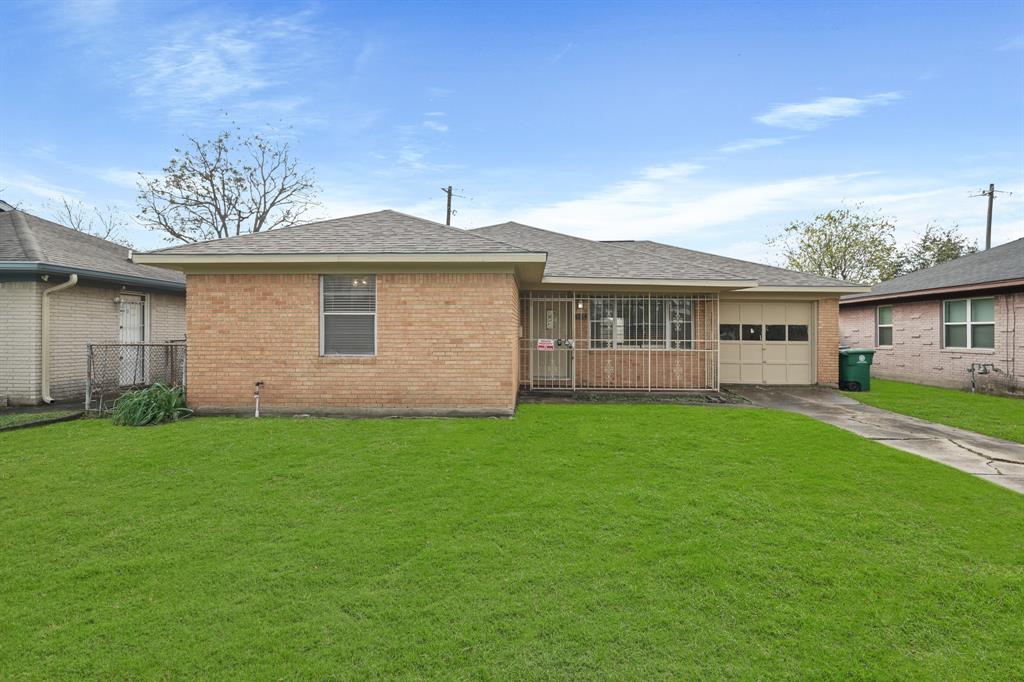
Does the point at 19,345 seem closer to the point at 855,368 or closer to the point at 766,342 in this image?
the point at 766,342

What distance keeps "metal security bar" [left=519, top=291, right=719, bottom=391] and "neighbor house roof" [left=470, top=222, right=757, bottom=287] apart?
76 centimetres

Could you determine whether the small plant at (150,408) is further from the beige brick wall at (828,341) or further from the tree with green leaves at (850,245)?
the tree with green leaves at (850,245)

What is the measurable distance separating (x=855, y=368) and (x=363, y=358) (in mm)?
12648

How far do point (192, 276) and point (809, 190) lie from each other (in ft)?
109

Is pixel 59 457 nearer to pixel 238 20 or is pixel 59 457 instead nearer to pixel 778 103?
pixel 238 20

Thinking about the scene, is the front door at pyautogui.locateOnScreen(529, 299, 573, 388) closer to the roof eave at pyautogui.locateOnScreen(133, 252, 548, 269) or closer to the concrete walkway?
the roof eave at pyautogui.locateOnScreen(133, 252, 548, 269)

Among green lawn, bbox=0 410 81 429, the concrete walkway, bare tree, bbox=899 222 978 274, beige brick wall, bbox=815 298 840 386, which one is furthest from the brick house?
bare tree, bbox=899 222 978 274

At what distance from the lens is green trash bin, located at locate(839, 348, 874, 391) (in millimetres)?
12914

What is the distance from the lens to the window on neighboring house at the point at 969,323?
43.1 feet

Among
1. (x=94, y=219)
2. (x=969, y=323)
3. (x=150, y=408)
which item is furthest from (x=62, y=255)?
(x=94, y=219)

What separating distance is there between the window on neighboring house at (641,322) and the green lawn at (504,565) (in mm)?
6179

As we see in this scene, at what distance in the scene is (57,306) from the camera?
10445mm

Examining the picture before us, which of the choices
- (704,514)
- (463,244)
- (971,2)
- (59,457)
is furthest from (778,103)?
(59,457)

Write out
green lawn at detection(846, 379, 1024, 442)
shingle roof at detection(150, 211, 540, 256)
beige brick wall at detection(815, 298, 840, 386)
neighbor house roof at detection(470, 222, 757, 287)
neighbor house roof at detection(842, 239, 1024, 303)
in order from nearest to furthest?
green lawn at detection(846, 379, 1024, 442) < shingle roof at detection(150, 211, 540, 256) < neighbor house roof at detection(470, 222, 757, 287) < neighbor house roof at detection(842, 239, 1024, 303) < beige brick wall at detection(815, 298, 840, 386)
